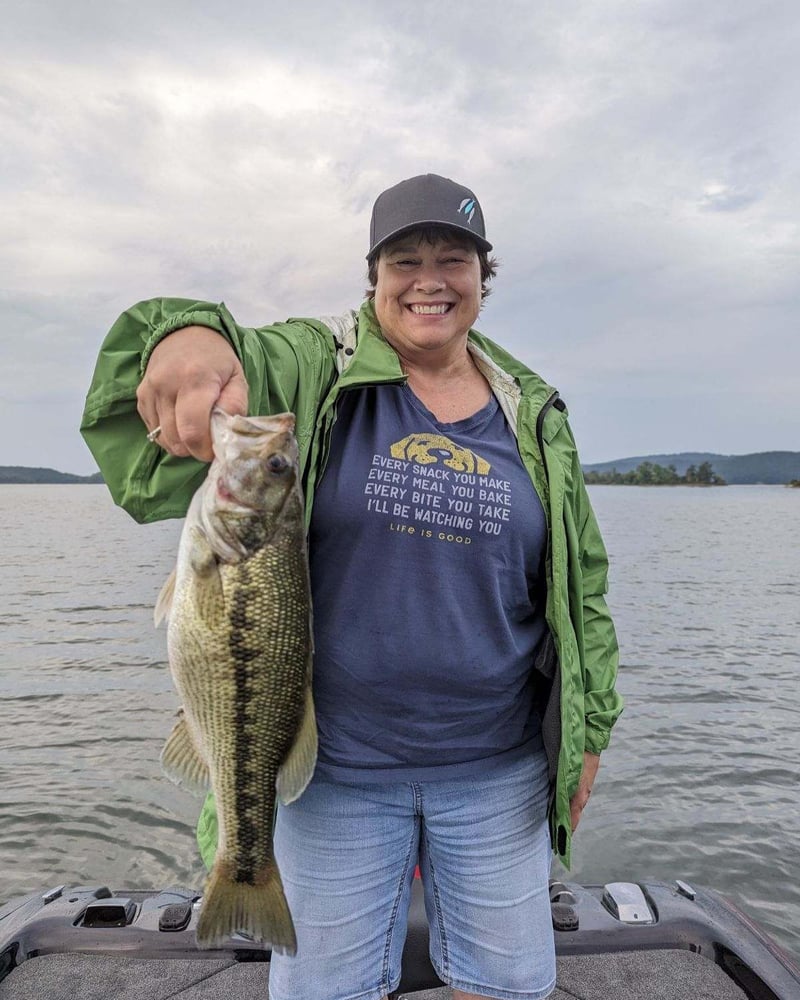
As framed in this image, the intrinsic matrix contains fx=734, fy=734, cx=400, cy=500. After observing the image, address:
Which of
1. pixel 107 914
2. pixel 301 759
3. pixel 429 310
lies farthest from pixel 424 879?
pixel 429 310

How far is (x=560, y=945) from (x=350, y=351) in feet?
9.65

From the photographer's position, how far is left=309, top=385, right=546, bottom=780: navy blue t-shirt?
2.25m

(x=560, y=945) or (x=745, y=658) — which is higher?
(x=560, y=945)

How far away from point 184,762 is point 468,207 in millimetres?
2048

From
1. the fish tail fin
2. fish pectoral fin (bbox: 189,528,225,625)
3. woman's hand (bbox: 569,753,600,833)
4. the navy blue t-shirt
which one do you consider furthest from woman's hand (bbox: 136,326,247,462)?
woman's hand (bbox: 569,753,600,833)

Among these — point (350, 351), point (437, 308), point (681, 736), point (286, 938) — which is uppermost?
point (437, 308)

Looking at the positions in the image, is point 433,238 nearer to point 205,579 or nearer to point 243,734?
point 205,579

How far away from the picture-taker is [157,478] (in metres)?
1.94

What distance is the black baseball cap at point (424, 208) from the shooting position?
2467 millimetres

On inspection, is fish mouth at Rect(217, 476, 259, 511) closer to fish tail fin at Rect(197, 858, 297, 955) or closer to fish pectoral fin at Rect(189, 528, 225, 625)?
fish pectoral fin at Rect(189, 528, 225, 625)

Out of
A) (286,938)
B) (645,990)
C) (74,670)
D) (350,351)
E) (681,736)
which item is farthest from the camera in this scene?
(74,670)

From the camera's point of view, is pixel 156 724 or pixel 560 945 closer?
pixel 560 945

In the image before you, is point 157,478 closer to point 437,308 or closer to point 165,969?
point 437,308

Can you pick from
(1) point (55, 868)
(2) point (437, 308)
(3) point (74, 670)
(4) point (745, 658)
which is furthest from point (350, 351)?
Result: (4) point (745, 658)
